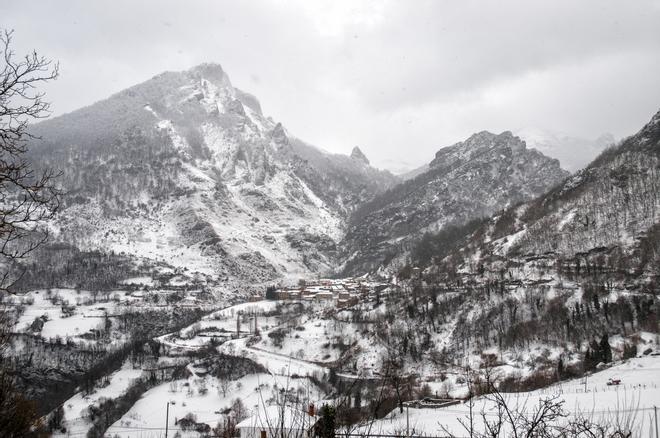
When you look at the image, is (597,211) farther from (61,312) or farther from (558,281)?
(61,312)

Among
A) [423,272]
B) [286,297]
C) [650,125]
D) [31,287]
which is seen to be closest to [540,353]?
[423,272]

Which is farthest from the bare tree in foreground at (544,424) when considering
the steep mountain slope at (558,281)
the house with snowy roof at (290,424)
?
the steep mountain slope at (558,281)

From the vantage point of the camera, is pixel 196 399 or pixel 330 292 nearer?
pixel 196 399

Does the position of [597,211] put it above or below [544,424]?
above

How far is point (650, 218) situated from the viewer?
10388cm

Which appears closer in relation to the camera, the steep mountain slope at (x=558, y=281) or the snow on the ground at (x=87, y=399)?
the steep mountain slope at (x=558, y=281)

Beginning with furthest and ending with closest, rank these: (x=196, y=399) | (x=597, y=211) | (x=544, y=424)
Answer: (x=597, y=211)
(x=196, y=399)
(x=544, y=424)

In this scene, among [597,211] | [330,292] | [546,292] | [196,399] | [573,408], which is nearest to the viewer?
[573,408]

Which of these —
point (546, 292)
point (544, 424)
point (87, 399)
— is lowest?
point (87, 399)

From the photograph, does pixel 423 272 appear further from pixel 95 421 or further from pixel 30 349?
pixel 30 349

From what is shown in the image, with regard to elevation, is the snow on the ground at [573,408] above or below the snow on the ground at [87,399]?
above

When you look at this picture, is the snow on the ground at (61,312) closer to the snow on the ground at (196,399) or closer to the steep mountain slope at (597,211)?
the snow on the ground at (196,399)

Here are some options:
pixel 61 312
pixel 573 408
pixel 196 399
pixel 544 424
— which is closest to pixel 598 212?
pixel 196 399

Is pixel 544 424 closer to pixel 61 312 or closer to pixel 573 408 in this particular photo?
pixel 573 408
